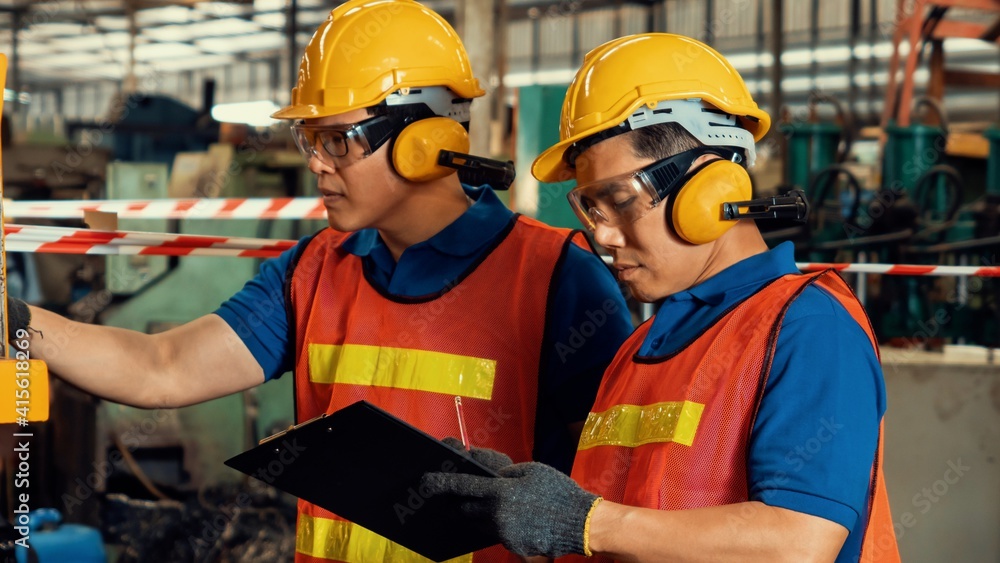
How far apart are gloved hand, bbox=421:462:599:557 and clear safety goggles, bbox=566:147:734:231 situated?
0.47 meters

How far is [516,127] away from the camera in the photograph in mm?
6066

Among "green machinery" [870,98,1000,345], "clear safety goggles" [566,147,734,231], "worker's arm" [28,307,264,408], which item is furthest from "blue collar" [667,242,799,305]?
"green machinery" [870,98,1000,345]

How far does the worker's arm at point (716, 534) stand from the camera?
139 centimetres

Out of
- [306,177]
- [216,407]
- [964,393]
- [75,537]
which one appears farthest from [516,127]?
[75,537]

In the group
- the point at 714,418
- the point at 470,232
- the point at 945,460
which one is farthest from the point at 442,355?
the point at 945,460

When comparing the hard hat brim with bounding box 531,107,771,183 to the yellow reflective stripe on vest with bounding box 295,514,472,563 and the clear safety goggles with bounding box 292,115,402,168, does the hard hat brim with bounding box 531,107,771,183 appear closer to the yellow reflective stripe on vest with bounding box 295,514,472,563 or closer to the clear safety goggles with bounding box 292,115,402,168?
the clear safety goggles with bounding box 292,115,402,168

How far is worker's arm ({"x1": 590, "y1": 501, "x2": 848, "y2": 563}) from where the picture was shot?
1.39m

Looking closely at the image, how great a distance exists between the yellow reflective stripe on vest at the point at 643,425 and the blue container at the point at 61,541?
3266mm

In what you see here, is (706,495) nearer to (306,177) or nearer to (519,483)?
(519,483)

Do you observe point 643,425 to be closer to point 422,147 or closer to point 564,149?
point 564,149

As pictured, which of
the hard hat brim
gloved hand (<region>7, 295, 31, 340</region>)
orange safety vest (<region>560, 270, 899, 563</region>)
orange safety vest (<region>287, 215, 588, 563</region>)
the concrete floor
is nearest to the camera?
orange safety vest (<region>560, 270, 899, 563</region>)

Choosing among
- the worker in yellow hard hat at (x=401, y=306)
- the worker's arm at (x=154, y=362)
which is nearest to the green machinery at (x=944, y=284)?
the worker in yellow hard hat at (x=401, y=306)

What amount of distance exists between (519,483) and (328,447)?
1.13 feet

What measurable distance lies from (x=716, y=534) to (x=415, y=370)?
91 centimetres
